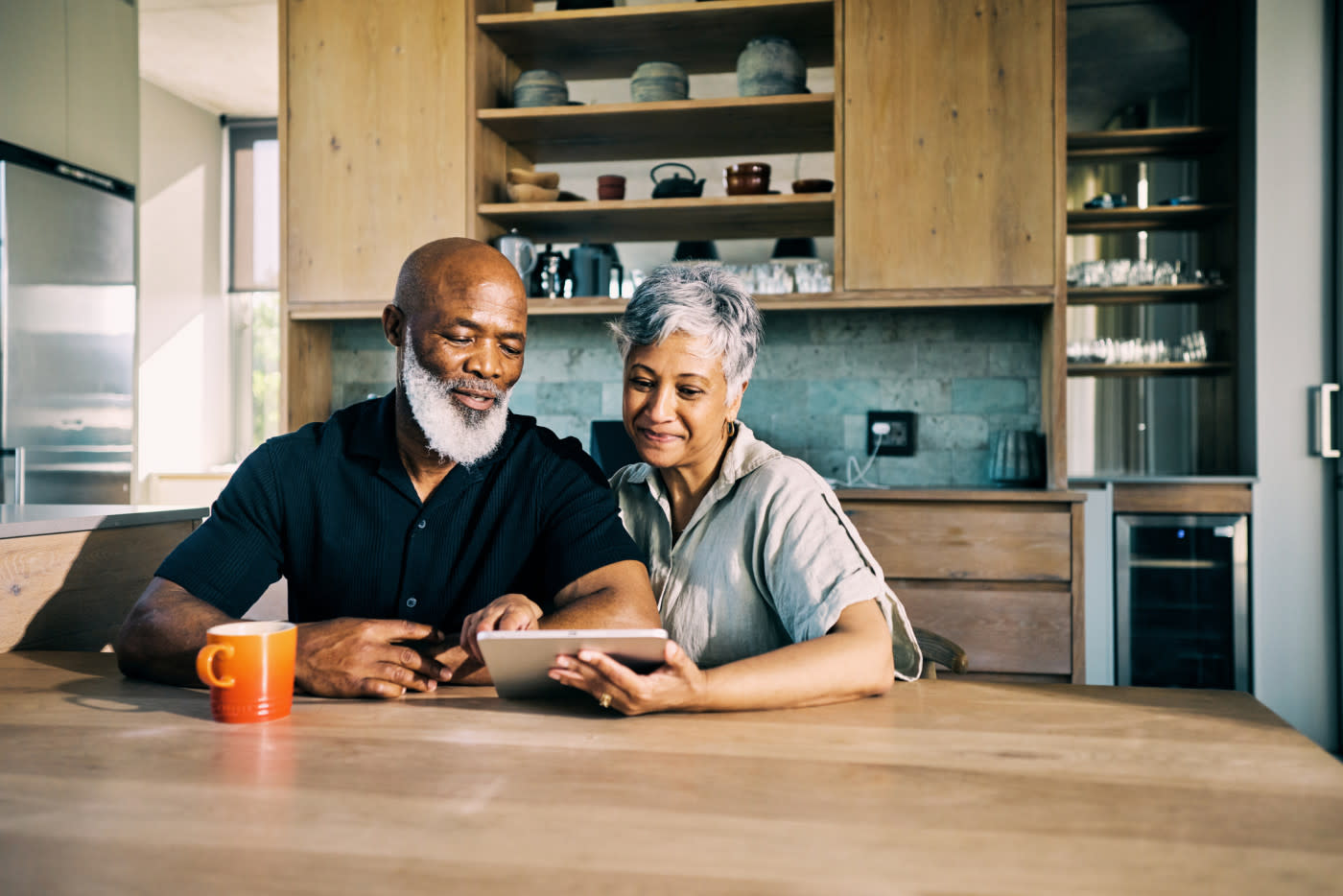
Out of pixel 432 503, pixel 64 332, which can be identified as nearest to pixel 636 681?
pixel 432 503

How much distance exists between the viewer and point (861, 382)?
348 cm

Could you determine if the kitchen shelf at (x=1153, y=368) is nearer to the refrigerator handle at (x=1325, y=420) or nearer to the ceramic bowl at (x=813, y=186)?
the refrigerator handle at (x=1325, y=420)

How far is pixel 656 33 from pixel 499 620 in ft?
8.80

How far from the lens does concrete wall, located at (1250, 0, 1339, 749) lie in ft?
11.6

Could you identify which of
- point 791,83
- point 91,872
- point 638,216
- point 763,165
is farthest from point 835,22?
point 91,872

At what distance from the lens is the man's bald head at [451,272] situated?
145 cm

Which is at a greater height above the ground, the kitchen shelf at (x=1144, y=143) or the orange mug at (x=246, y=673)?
the kitchen shelf at (x=1144, y=143)

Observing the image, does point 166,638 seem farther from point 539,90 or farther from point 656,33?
point 656,33

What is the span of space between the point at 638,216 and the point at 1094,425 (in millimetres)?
2313

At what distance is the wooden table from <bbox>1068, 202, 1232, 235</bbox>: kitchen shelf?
342 centimetres

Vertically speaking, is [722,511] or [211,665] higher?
[722,511]

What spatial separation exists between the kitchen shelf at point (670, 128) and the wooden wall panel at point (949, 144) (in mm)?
224

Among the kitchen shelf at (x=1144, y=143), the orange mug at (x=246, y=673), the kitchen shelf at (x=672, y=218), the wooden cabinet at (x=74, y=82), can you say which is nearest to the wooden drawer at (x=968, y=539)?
the kitchen shelf at (x=672, y=218)

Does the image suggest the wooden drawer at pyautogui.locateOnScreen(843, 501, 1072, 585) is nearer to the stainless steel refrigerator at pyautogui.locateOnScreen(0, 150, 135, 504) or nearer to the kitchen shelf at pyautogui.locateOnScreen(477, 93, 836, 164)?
the kitchen shelf at pyautogui.locateOnScreen(477, 93, 836, 164)
